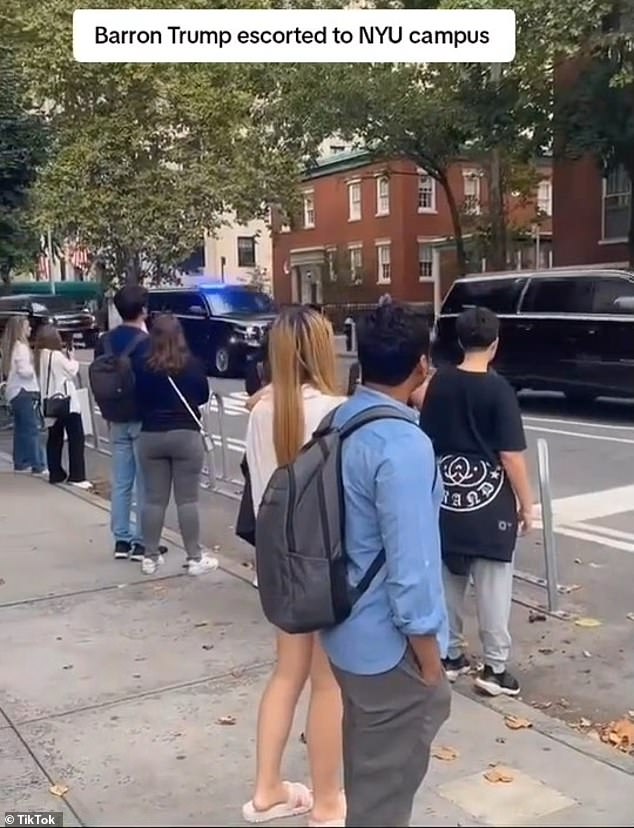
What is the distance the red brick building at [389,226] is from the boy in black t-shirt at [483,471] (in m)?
33.5

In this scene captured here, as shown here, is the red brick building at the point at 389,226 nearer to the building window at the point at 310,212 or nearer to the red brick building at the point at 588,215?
the building window at the point at 310,212

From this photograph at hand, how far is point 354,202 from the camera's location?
43500mm

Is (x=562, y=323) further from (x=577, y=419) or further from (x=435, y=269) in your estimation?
(x=435, y=269)

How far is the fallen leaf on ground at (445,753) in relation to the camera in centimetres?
395

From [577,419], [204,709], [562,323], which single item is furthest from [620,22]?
[204,709]

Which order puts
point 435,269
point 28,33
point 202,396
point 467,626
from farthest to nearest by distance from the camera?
point 435,269 → point 28,33 → point 202,396 → point 467,626

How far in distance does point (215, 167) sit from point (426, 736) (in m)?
24.8

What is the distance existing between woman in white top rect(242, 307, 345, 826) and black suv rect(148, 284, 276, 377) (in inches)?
732

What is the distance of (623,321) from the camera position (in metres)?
14.1

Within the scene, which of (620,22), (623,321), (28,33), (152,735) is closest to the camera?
(152,735)

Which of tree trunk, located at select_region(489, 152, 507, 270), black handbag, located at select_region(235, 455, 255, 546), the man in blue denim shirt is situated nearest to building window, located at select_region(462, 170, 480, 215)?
tree trunk, located at select_region(489, 152, 507, 270)

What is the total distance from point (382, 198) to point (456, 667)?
38046 millimetres

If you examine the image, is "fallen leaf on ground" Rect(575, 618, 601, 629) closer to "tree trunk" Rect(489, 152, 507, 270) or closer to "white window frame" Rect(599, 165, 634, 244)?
"tree trunk" Rect(489, 152, 507, 270)

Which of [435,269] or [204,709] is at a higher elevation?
[435,269]
